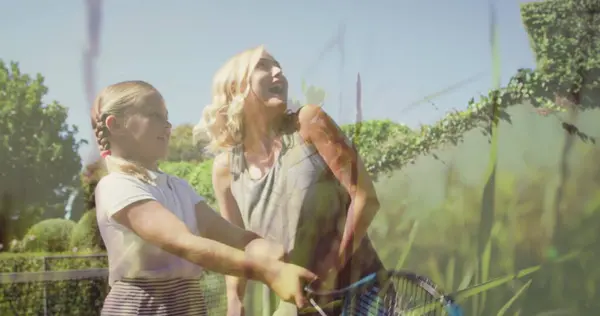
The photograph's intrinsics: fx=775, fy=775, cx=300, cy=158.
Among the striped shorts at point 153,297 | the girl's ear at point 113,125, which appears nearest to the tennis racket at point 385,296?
the striped shorts at point 153,297

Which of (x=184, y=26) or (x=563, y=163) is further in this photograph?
(x=563, y=163)

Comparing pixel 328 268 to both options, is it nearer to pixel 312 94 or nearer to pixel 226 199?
pixel 226 199

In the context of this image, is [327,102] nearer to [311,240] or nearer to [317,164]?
[317,164]

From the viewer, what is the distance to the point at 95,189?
2.86m

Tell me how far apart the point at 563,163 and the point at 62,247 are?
220cm

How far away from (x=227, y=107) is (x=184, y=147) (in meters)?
0.22

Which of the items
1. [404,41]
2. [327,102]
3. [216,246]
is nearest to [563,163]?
[404,41]

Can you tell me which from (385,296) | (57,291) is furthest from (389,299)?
(57,291)

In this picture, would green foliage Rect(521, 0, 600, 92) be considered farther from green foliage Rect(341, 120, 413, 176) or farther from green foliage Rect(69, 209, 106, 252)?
green foliage Rect(69, 209, 106, 252)

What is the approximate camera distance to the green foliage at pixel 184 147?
289 cm

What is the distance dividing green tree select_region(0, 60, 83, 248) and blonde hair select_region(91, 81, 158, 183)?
17 centimetres

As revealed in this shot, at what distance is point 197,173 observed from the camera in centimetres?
296

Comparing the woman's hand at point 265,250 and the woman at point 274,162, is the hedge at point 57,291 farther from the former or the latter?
the woman at point 274,162

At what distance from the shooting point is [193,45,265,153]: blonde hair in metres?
2.92
